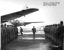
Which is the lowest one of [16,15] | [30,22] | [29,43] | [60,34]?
[29,43]

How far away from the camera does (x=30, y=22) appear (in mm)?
2713

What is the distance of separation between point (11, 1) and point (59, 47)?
6.88 feet

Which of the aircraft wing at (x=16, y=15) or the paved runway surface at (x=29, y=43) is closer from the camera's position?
the paved runway surface at (x=29, y=43)

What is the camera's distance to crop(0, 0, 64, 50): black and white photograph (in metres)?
2.66

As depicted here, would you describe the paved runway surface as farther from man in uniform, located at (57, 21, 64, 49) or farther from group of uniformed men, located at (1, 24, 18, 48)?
man in uniform, located at (57, 21, 64, 49)

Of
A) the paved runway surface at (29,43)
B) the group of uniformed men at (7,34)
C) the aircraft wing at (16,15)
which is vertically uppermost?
the aircraft wing at (16,15)

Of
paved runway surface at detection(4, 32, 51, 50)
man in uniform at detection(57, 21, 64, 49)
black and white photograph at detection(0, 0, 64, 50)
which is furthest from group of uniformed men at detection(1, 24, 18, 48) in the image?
Result: man in uniform at detection(57, 21, 64, 49)

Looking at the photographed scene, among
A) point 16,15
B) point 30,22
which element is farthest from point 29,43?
point 16,15

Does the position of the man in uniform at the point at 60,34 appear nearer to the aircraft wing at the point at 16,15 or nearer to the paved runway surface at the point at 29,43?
the paved runway surface at the point at 29,43

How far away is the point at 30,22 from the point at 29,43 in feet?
2.22

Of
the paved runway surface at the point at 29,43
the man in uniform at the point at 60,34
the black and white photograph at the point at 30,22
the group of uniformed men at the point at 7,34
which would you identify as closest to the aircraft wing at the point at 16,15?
the black and white photograph at the point at 30,22

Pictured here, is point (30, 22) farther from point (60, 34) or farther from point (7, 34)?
point (60, 34)

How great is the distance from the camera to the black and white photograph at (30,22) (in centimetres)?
266

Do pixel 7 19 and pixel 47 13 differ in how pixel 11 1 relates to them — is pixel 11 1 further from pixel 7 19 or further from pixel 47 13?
pixel 47 13
